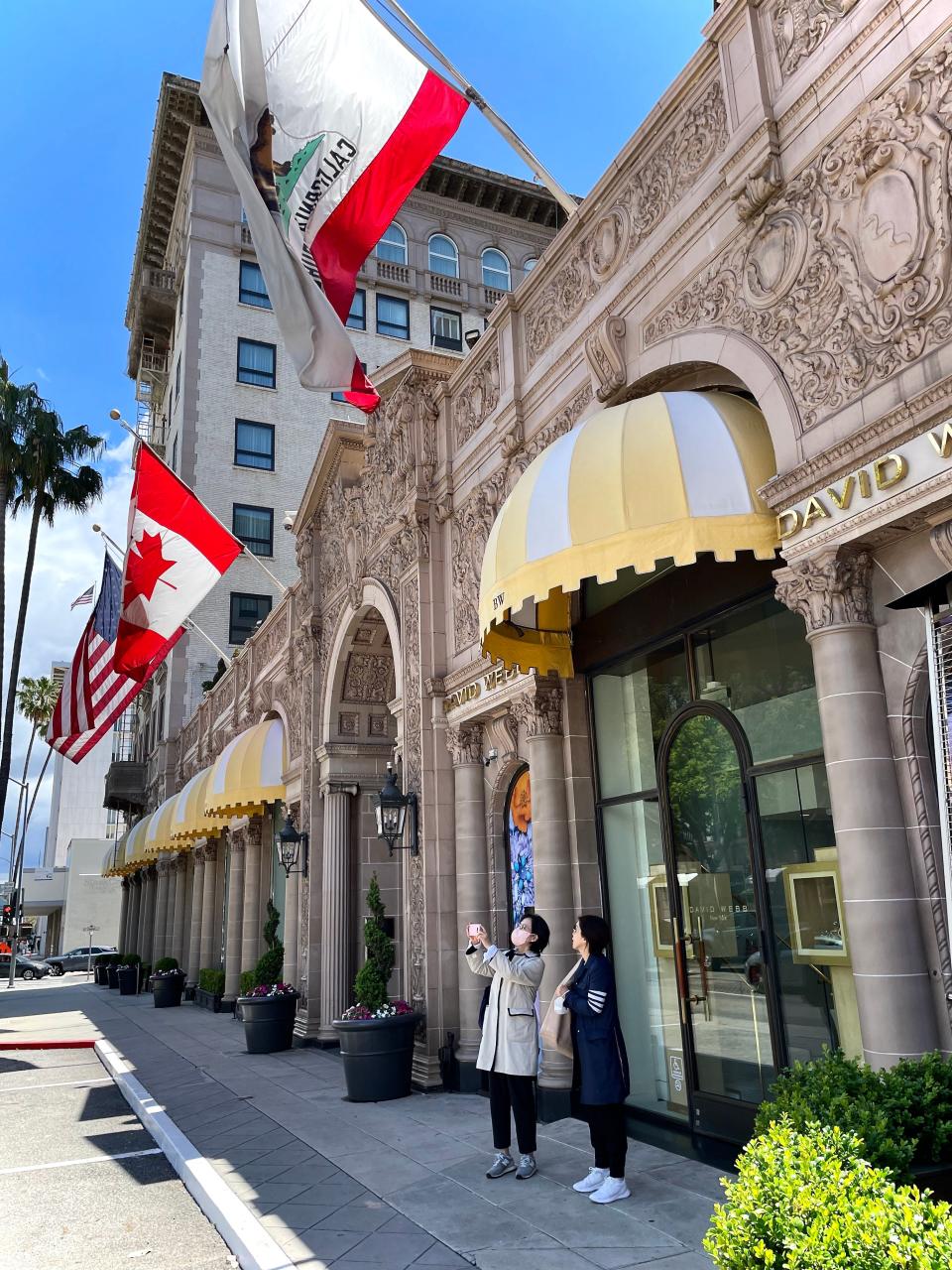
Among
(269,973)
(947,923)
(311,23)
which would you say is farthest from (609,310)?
(269,973)

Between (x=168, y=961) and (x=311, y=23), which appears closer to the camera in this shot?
(x=311, y=23)

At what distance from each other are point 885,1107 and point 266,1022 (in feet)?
44.7

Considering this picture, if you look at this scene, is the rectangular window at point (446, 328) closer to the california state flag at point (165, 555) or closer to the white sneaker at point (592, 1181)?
the california state flag at point (165, 555)

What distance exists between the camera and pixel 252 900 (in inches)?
896

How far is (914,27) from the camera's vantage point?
6254 millimetres

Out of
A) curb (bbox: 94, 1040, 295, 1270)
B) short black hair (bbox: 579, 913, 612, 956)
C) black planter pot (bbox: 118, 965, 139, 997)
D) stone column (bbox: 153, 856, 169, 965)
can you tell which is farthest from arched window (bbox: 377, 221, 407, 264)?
short black hair (bbox: 579, 913, 612, 956)

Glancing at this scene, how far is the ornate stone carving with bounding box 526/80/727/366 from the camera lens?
8.31 m

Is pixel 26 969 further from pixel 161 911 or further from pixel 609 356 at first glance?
pixel 609 356

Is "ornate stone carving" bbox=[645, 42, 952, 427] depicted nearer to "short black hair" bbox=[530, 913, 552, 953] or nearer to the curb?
"short black hair" bbox=[530, 913, 552, 953]

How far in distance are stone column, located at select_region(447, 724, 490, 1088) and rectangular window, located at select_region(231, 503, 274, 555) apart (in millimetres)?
24763

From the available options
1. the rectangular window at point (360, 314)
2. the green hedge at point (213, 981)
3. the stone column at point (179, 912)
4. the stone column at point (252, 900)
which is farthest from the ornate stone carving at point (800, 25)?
the rectangular window at point (360, 314)

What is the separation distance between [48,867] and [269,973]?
86108mm

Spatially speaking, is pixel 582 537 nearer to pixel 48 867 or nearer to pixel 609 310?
pixel 609 310

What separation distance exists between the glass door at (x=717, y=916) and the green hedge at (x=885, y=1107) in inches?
97.7
